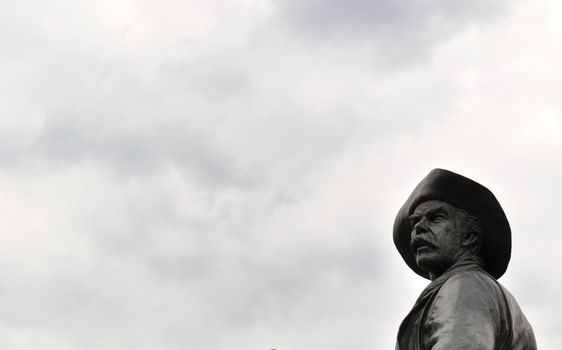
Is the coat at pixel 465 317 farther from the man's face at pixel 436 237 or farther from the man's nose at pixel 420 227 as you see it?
the man's nose at pixel 420 227

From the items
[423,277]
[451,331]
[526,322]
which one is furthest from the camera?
[423,277]

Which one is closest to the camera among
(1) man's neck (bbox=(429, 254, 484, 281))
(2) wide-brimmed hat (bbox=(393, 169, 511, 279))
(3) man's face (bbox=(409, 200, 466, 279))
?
(1) man's neck (bbox=(429, 254, 484, 281))

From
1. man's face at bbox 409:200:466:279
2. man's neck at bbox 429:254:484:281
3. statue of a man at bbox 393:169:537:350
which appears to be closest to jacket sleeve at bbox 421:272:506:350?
statue of a man at bbox 393:169:537:350

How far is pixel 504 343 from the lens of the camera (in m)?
11.3

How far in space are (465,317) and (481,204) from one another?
1503 mm

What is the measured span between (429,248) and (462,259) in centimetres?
30

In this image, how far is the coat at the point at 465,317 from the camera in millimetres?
10859

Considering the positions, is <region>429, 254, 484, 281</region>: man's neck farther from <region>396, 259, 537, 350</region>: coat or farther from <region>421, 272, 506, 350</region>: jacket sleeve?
<region>421, 272, 506, 350</region>: jacket sleeve

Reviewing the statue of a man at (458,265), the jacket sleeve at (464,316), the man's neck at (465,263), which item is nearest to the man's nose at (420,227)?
the statue of a man at (458,265)

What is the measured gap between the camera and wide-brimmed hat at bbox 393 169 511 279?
12.2 meters

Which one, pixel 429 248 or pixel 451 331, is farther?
pixel 429 248

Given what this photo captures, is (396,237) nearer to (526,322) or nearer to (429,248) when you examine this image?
(429,248)

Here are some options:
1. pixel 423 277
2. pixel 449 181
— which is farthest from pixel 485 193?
pixel 423 277

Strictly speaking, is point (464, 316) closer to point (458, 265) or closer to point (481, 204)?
point (458, 265)
